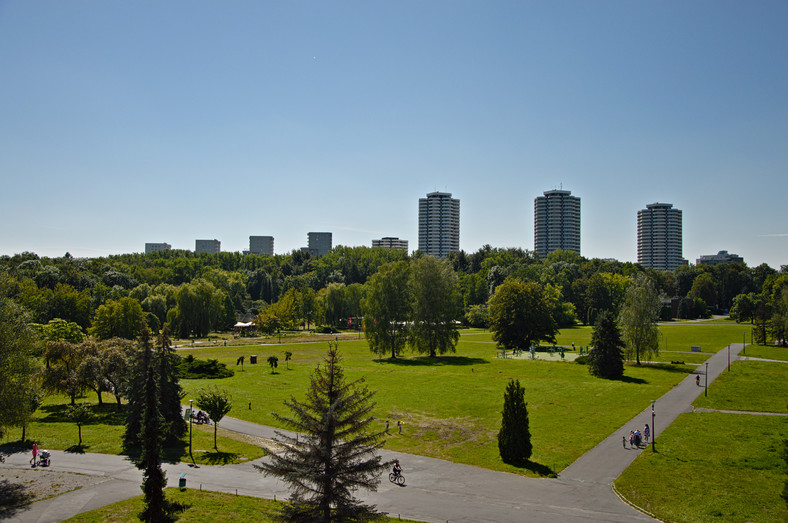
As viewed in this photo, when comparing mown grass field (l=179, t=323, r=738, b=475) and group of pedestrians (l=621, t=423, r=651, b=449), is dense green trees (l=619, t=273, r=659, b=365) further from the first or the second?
group of pedestrians (l=621, t=423, r=651, b=449)

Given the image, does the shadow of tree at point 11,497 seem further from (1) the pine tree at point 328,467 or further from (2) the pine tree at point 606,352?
(2) the pine tree at point 606,352

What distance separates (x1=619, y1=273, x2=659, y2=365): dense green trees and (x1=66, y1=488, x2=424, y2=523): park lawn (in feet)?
152

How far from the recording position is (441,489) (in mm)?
23922

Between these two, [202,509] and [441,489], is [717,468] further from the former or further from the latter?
[202,509]

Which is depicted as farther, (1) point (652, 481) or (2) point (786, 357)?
(2) point (786, 357)

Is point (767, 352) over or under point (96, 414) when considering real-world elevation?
over

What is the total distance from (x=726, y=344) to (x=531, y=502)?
63.5m

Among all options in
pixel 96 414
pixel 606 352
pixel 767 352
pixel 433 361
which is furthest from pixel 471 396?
pixel 767 352

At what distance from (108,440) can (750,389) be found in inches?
1923

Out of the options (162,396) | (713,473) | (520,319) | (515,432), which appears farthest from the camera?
(520,319)

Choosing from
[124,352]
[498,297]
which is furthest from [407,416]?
[498,297]

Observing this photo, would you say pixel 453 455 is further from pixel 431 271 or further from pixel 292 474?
pixel 431 271

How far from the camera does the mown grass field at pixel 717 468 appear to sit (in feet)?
71.6

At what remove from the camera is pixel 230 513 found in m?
20.5
